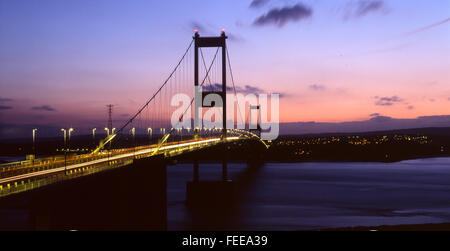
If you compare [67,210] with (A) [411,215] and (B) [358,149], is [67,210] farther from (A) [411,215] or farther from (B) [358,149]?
(B) [358,149]

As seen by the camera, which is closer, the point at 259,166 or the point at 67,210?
the point at 67,210
